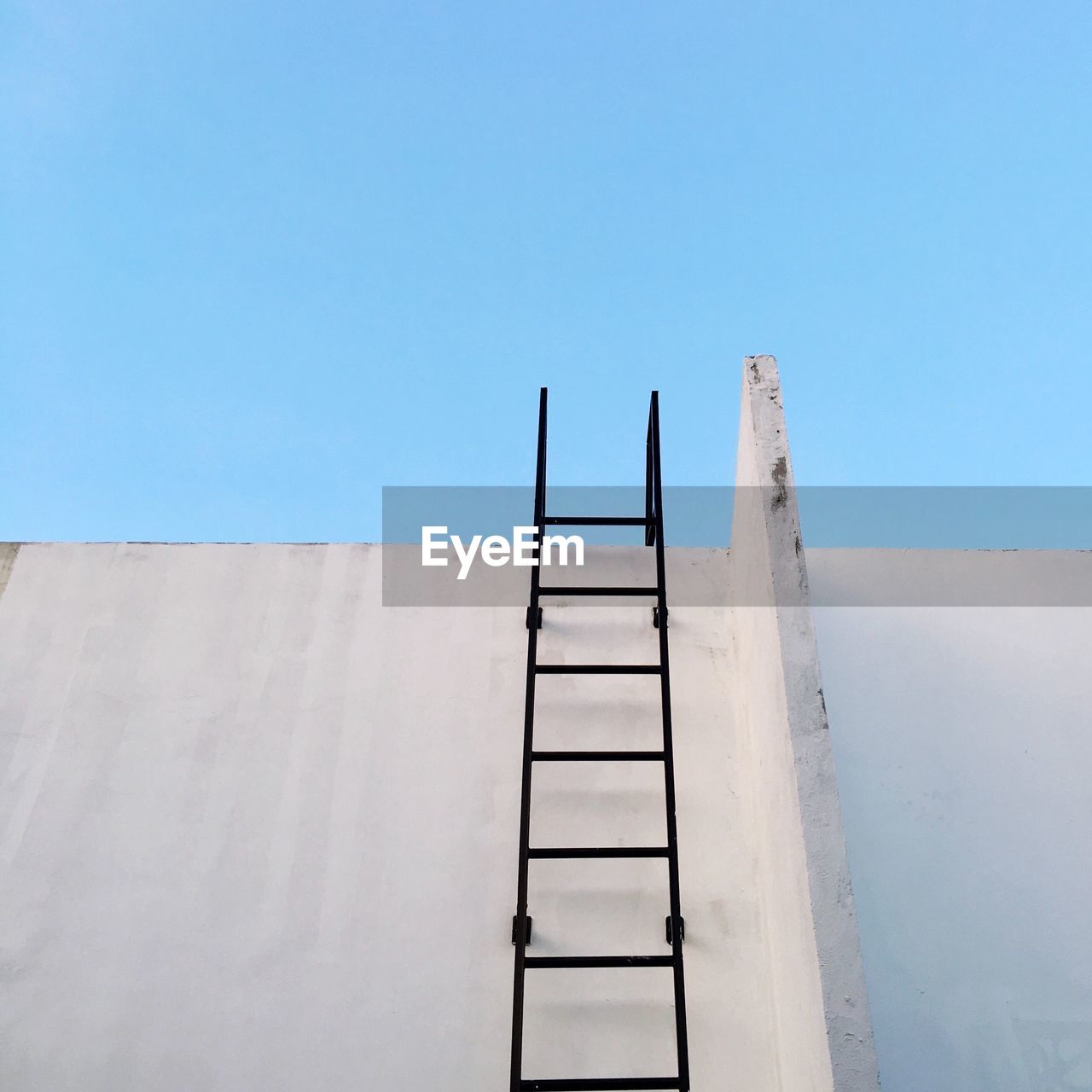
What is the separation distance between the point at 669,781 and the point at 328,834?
1392 millimetres

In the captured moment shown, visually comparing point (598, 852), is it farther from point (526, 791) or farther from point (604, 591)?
point (604, 591)

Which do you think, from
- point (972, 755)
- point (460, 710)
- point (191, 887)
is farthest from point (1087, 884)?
point (191, 887)

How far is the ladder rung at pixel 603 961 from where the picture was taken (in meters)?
2.91

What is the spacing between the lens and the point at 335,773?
3.76 meters

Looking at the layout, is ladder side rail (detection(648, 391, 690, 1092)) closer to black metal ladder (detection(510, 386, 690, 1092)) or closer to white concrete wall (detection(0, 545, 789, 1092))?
black metal ladder (detection(510, 386, 690, 1092))

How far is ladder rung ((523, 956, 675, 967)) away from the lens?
9.55ft

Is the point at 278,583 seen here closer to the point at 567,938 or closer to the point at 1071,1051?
the point at 567,938

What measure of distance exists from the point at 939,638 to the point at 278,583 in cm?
301

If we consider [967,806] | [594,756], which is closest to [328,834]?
[594,756]

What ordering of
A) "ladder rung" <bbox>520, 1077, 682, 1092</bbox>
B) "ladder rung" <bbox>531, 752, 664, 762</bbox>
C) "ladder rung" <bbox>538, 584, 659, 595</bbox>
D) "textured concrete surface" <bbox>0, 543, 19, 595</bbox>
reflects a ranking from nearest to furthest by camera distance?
"ladder rung" <bbox>520, 1077, 682, 1092</bbox> < "ladder rung" <bbox>531, 752, 664, 762</bbox> < "ladder rung" <bbox>538, 584, 659, 595</bbox> < "textured concrete surface" <bbox>0, 543, 19, 595</bbox>

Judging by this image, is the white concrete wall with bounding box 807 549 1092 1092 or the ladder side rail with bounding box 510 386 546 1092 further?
the white concrete wall with bounding box 807 549 1092 1092

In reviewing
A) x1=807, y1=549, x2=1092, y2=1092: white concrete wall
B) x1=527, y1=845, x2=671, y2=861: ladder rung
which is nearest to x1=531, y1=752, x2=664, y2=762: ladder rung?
x1=527, y1=845, x2=671, y2=861: ladder rung

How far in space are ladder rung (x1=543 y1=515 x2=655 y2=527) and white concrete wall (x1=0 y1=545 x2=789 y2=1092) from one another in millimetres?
373

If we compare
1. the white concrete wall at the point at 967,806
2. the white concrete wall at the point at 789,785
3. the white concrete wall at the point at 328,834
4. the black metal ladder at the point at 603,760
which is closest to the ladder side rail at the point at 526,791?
the black metal ladder at the point at 603,760
